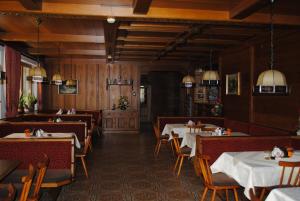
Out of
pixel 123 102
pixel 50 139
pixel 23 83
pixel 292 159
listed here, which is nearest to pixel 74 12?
pixel 50 139

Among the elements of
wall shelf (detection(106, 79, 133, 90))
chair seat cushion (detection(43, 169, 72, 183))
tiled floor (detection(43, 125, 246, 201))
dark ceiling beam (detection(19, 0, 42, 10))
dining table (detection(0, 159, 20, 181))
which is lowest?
tiled floor (detection(43, 125, 246, 201))

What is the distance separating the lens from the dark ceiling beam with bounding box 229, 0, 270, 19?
427 centimetres

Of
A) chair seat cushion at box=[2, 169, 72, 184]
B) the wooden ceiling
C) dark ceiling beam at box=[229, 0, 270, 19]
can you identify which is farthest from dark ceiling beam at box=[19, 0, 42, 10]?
dark ceiling beam at box=[229, 0, 270, 19]

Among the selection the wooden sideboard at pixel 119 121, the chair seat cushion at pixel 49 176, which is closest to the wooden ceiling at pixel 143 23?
the chair seat cushion at pixel 49 176

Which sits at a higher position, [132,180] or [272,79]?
[272,79]

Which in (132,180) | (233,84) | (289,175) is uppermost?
(233,84)

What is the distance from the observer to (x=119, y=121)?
12633 mm

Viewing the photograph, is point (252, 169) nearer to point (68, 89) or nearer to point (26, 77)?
point (26, 77)

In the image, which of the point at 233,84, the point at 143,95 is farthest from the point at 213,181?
the point at 143,95

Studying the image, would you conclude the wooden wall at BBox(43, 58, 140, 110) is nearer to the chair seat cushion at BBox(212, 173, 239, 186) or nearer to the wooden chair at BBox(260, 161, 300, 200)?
the chair seat cushion at BBox(212, 173, 239, 186)

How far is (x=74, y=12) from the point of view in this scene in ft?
15.6

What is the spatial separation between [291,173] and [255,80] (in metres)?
4.33

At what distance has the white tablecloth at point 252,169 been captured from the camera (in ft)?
11.9

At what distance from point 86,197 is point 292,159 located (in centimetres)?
306
